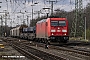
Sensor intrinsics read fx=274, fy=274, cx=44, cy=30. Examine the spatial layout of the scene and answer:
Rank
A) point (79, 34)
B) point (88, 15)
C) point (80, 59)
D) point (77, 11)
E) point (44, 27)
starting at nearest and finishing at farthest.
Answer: point (80, 59) < point (44, 27) < point (77, 11) < point (79, 34) < point (88, 15)

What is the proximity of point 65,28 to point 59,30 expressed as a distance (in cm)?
85

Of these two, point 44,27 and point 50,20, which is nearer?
point 50,20

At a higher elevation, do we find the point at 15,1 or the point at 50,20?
the point at 15,1

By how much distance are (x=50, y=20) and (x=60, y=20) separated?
53.8 inches

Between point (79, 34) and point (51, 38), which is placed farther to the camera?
point (79, 34)

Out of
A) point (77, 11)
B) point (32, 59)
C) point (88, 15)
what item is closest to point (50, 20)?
point (32, 59)

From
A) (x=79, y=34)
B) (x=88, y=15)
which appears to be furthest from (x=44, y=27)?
(x=88, y=15)

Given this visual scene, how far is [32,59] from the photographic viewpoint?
1803 cm

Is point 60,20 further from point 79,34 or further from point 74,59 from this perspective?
point 79,34

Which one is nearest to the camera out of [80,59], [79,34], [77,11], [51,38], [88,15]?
[80,59]

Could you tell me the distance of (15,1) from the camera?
120ft

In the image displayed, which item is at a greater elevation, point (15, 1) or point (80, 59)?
point (15, 1)

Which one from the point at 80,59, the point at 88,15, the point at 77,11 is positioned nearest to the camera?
the point at 80,59

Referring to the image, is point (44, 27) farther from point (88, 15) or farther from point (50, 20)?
point (88, 15)
